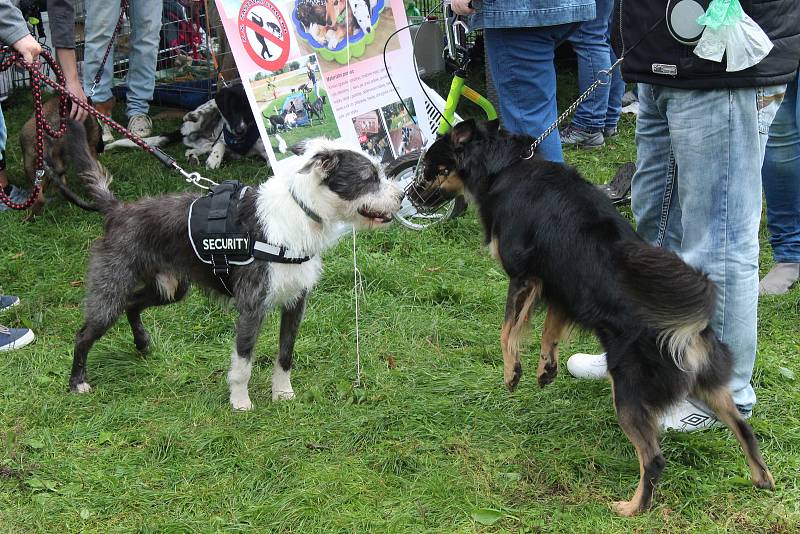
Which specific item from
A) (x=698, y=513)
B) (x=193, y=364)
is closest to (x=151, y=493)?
(x=193, y=364)

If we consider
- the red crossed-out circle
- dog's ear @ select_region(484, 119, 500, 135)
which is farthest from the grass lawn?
the red crossed-out circle

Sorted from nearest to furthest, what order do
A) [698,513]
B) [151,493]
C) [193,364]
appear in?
[698,513] < [151,493] < [193,364]

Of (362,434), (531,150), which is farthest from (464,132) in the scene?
(362,434)

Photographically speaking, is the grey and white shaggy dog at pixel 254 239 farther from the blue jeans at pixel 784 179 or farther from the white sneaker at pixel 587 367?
the blue jeans at pixel 784 179

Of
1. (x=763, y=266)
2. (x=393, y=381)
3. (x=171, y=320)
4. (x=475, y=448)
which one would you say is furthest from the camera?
(x=763, y=266)

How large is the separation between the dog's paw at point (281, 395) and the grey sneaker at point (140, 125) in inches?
163

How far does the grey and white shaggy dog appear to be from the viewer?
3568mm

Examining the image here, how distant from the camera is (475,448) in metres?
3.37

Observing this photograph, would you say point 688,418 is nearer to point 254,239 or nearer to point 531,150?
point 531,150

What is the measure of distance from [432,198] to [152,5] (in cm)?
372

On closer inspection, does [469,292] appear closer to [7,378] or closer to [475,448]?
[475,448]

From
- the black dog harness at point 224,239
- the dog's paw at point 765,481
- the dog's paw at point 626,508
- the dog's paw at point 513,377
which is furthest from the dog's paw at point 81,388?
the dog's paw at point 765,481

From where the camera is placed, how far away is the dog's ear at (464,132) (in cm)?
359

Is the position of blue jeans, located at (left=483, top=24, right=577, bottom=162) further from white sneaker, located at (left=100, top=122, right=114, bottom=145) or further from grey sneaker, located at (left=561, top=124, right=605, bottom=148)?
white sneaker, located at (left=100, top=122, right=114, bottom=145)
